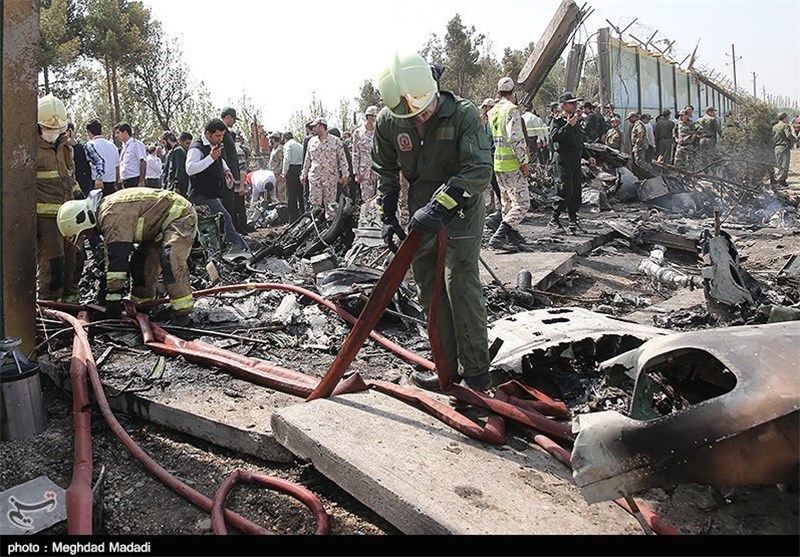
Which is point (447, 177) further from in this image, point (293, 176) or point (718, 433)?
point (293, 176)

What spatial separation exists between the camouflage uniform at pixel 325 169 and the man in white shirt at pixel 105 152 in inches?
111

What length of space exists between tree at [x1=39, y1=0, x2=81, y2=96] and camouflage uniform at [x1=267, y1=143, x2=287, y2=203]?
7236mm

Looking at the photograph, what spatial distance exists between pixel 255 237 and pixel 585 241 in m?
5.48

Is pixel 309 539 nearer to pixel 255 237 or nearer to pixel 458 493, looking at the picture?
pixel 458 493

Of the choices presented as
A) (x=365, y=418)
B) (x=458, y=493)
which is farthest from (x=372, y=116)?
(x=458, y=493)

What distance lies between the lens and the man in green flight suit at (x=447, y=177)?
Result: 3027mm

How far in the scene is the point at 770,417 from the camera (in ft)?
5.88

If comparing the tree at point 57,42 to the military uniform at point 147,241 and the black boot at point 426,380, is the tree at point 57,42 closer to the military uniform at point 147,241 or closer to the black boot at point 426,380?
the military uniform at point 147,241

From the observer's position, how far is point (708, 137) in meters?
15.8

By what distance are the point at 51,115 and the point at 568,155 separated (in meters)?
6.40

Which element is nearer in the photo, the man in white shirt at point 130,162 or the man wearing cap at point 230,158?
the man wearing cap at point 230,158

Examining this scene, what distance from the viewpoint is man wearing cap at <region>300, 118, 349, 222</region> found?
9.93 metres

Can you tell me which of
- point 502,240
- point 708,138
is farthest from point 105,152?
point 708,138

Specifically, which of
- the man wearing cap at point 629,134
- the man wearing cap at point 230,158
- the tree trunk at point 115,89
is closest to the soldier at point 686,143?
the man wearing cap at point 629,134
